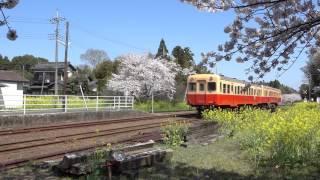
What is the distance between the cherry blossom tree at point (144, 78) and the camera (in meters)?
51.1

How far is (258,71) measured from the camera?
646 centimetres

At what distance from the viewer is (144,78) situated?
168 ft

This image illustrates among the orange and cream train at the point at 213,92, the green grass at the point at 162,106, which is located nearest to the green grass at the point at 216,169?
the orange and cream train at the point at 213,92

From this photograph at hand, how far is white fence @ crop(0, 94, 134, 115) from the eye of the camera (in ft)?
72.4

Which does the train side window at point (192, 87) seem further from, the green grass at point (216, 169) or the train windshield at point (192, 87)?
the green grass at point (216, 169)

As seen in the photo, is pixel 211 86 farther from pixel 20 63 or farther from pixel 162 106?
pixel 20 63

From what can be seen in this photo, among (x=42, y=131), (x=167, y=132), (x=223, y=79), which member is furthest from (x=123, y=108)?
(x=167, y=132)

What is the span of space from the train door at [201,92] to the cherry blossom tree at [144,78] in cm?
2183

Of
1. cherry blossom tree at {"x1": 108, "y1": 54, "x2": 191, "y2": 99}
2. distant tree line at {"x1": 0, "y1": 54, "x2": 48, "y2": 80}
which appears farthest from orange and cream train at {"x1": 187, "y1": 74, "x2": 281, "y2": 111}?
distant tree line at {"x1": 0, "y1": 54, "x2": 48, "y2": 80}

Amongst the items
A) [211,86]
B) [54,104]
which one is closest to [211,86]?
[211,86]

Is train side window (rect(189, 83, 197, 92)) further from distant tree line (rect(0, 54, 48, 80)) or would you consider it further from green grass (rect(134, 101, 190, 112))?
distant tree line (rect(0, 54, 48, 80))

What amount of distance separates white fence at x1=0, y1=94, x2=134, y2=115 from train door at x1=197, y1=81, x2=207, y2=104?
515 cm

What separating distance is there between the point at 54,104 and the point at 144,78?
88.4 feet

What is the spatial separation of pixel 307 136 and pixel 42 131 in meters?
10.3
